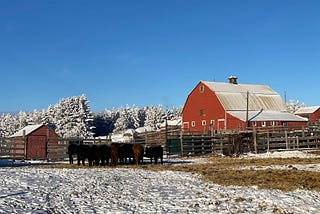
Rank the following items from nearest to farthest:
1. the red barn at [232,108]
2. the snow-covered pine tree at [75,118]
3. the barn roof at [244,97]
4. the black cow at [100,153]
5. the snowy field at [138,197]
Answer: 1. the snowy field at [138,197]
2. the black cow at [100,153]
3. the red barn at [232,108]
4. the barn roof at [244,97]
5. the snow-covered pine tree at [75,118]

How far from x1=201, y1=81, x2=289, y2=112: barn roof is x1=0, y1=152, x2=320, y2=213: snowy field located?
41.6 meters

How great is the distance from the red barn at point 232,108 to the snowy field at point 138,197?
3794 cm

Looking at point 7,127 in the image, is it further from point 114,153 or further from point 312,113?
point 114,153

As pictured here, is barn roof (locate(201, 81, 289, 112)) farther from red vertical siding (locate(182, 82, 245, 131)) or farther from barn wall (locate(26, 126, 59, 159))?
barn wall (locate(26, 126, 59, 159))

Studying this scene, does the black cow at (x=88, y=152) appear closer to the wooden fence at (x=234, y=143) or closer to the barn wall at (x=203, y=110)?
the wooden fence at (x=234, y=143)

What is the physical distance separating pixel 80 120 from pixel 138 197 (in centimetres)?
8121

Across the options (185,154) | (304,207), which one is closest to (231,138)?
(185,154)

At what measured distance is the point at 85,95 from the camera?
95.7 m

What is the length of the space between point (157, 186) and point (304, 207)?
4812mm

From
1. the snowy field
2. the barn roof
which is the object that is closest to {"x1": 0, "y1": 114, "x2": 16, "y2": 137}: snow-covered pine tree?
the barn roof

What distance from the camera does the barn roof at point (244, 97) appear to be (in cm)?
5473

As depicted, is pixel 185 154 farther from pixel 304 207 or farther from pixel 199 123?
pixel 199 123

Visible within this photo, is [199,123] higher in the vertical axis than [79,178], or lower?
higher

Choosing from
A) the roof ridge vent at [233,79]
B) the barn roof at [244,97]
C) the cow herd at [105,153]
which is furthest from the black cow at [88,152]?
the roof ridge vent at [233,79]
